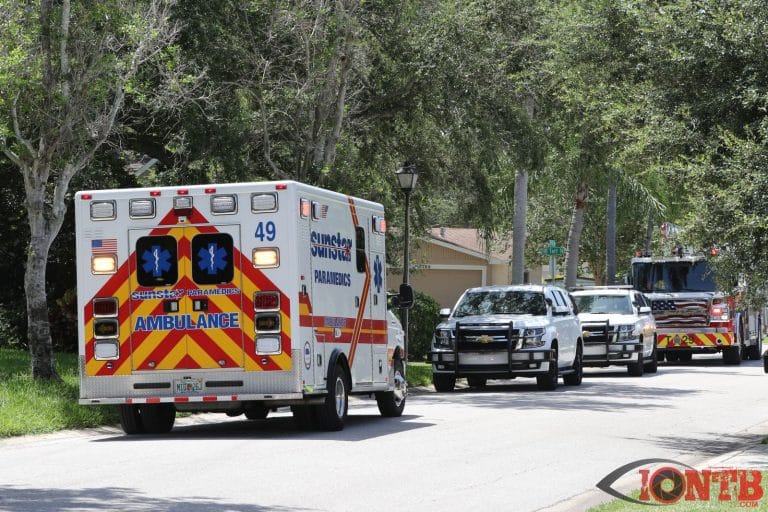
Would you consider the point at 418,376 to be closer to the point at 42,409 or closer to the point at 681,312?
the point at 681,312

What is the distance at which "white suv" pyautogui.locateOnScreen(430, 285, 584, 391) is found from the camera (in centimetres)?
2489

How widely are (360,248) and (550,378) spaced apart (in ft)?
28.7

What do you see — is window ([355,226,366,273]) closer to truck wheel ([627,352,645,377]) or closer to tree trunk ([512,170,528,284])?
truck wheel ([627,352,645,377])

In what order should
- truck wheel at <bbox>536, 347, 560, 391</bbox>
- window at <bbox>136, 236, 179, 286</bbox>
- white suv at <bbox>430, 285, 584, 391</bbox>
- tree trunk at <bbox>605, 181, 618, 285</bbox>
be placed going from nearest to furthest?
window at <bbox>136, 236, 179, 286</bbox> → white suv at <bbox>430, 285, 584, 391</bbox> → truck wheel at <bbox>536, 347, 560, 391</bbox> → tree trunk at <bbox>605, 181, 618, 285</bbox>

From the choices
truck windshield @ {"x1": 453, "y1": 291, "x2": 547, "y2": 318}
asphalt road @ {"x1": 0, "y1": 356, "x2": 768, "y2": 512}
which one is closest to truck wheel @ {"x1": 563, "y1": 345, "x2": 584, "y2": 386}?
truck windshield @ {"x1": 453, "y1": 291, "x2": 547, "y2": 318}

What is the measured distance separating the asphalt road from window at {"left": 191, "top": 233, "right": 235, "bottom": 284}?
74.7 inches

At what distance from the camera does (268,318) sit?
1560cm

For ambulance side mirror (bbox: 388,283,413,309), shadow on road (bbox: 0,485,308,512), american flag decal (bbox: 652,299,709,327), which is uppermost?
ambulance side mirror (bbox: 388,283,413,309)

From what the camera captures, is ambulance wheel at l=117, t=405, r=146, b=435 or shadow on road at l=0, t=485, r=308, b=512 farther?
ambulance wheel at l=117, t=405, r=146, b=435

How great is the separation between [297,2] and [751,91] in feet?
40.2

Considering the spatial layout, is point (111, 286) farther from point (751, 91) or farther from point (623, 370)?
point (623, 370)

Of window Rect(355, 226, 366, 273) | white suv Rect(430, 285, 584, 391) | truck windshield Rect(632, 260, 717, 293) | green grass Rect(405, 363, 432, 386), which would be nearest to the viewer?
window Rect(355, 226, 366, 273)

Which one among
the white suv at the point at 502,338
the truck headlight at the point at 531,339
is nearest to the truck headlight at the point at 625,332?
the white suv at the point at 502,338

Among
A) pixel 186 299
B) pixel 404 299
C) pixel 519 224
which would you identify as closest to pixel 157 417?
pixel 186 299
